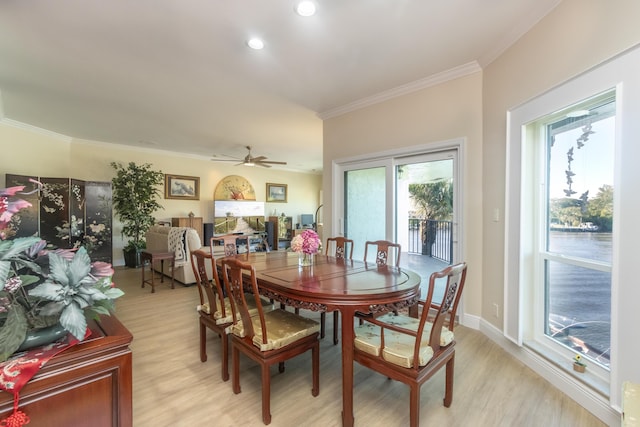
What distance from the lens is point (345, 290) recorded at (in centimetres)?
179

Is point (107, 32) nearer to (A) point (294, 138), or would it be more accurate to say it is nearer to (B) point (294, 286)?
(B) point (294, 286)

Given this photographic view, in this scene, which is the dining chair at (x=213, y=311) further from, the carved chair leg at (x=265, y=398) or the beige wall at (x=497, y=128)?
the beige wall at (x=497, y=128)

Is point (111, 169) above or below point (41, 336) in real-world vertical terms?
above

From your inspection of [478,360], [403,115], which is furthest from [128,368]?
[403,115]

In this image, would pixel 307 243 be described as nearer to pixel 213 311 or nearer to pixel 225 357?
pixel 213 311

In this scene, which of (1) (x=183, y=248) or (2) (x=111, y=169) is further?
(2) (x=111, y=169)

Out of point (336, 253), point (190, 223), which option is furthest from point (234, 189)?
point (336, 253)

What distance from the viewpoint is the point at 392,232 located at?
12.3 ft

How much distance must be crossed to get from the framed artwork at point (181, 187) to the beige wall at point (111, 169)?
0.11 meters

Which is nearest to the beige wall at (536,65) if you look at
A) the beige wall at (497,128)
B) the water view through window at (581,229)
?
the beige wall at (497,128)

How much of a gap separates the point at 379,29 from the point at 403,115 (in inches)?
52.6

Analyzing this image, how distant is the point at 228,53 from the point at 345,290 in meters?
2.42

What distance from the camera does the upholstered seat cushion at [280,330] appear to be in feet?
5.97

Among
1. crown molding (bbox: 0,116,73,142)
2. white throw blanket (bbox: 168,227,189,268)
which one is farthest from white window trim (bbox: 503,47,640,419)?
crown molding (bbox: 0,116,73,142)
